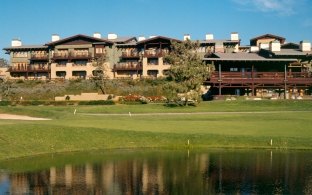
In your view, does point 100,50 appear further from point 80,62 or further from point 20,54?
point 20,54

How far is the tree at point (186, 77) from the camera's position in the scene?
68.7 metres

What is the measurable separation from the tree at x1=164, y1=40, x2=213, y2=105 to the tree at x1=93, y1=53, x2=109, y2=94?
22.5m

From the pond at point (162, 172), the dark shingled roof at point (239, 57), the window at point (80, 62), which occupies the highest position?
the window at point (80, 62)

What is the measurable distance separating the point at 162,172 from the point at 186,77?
139 ft

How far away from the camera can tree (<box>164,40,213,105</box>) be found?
68.7m

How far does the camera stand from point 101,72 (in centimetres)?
9388

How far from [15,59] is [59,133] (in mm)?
79504

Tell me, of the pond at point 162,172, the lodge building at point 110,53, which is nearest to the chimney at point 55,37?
the lodge building at point 110,53

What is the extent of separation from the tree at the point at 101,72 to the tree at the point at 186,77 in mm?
22534

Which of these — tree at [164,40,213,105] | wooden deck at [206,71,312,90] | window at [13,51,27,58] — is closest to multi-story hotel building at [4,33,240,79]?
window at [13,51,27,58]

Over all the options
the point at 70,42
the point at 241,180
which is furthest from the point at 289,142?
the point at 70,42

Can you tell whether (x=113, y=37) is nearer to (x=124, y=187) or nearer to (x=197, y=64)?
(x=197, y=64)

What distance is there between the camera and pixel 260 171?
95.8 feet

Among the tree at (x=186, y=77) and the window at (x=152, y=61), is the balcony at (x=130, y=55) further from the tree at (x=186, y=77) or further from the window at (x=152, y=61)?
the tree at (x=186, y=77)
